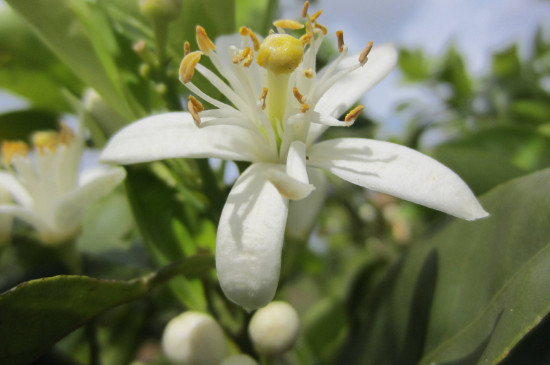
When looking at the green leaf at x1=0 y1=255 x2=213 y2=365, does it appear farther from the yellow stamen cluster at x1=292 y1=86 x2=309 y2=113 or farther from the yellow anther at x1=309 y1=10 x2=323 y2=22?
the yellow anther at x1=309 y1=10 x2=323 y2=22

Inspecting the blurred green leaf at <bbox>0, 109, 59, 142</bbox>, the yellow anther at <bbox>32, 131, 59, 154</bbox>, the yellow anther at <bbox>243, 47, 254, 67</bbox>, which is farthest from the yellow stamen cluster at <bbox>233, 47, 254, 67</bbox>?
the blurred green leaf at <bbox>0, 109, 59, 142</bbox>

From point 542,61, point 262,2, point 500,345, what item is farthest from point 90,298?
point 542,61

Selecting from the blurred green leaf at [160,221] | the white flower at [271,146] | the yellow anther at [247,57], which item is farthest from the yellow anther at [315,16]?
the blurred green leaf at [160,221]

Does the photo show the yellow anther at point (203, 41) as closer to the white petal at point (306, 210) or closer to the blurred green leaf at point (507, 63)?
the white petal at point (306, 210)

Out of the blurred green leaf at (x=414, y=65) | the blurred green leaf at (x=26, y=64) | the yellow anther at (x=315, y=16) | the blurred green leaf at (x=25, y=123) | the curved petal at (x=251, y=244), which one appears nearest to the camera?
the curved petal at (x=251, y=244)

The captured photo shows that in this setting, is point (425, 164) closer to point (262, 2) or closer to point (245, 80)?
point (245, 80)

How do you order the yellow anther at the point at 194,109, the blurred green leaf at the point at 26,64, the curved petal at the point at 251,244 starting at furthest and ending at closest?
1. the blurred green leaf at the point at 26,64
2. the yellow anther at the point at 194,109
3. the curved petal at the point at 251,244
